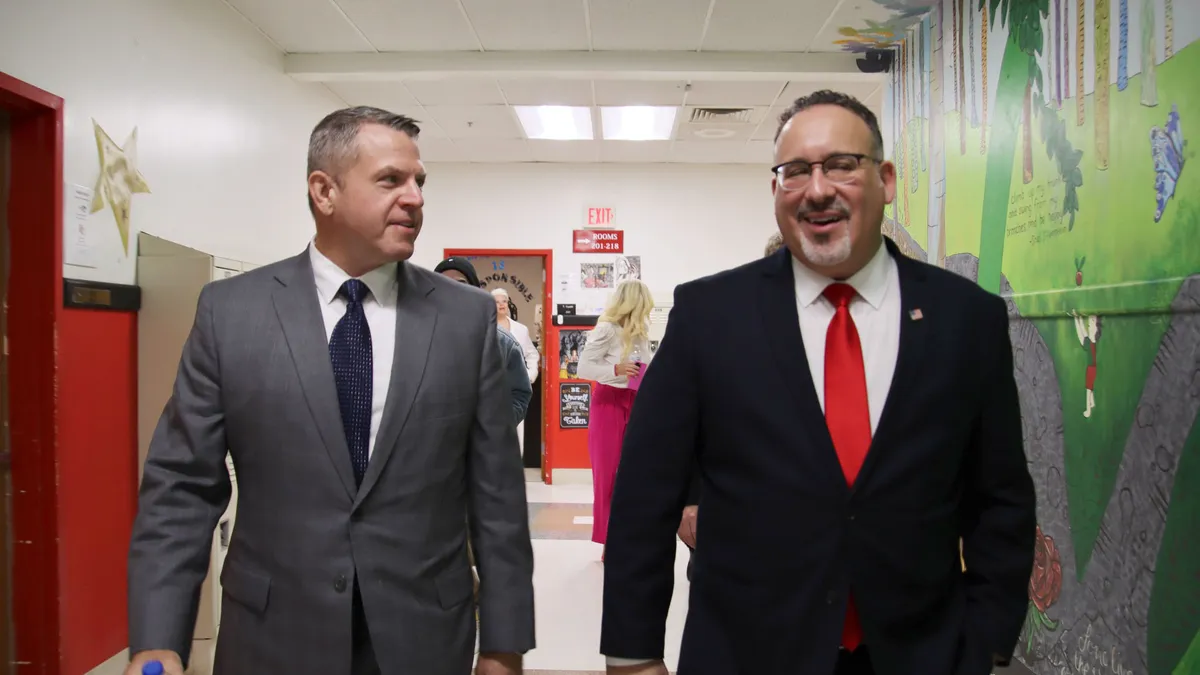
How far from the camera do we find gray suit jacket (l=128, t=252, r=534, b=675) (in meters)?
1.33

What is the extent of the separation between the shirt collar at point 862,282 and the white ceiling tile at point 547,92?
435cm

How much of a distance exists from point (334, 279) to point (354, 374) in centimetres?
20

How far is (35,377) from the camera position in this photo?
2.83 meters

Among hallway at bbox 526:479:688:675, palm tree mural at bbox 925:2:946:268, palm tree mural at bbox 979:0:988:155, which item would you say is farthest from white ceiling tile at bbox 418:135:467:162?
palm tree mural at bbox 979:0:988:155

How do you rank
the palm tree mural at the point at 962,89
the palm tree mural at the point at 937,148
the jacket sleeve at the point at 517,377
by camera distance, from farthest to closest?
1. the palm tree mural at the point at 937,148
2. the palm tree mural at the point at 962,89
3. the jacket sleeve at the point at 517,377

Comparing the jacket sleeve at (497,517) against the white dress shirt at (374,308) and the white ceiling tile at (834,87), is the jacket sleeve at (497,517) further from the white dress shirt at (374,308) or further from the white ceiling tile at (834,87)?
the white ceiling tile at (834,87)

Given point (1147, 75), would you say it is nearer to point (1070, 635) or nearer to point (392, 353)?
point (1070, 635)

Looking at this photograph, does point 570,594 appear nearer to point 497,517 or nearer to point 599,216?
point 497,517

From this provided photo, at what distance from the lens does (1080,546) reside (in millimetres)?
2836

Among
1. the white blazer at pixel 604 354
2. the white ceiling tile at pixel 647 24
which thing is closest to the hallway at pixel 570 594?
the white blazer at pixel 604 354

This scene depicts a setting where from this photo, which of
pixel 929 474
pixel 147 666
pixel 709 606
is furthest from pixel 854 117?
pixel 147 666

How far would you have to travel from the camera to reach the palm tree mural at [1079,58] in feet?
9.21

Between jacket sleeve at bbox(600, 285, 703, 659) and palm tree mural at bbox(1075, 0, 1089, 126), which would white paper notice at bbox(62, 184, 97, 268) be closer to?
jacket sleeve at bbox(600, 285, 703, 659)

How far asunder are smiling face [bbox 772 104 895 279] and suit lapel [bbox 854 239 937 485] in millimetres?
80
